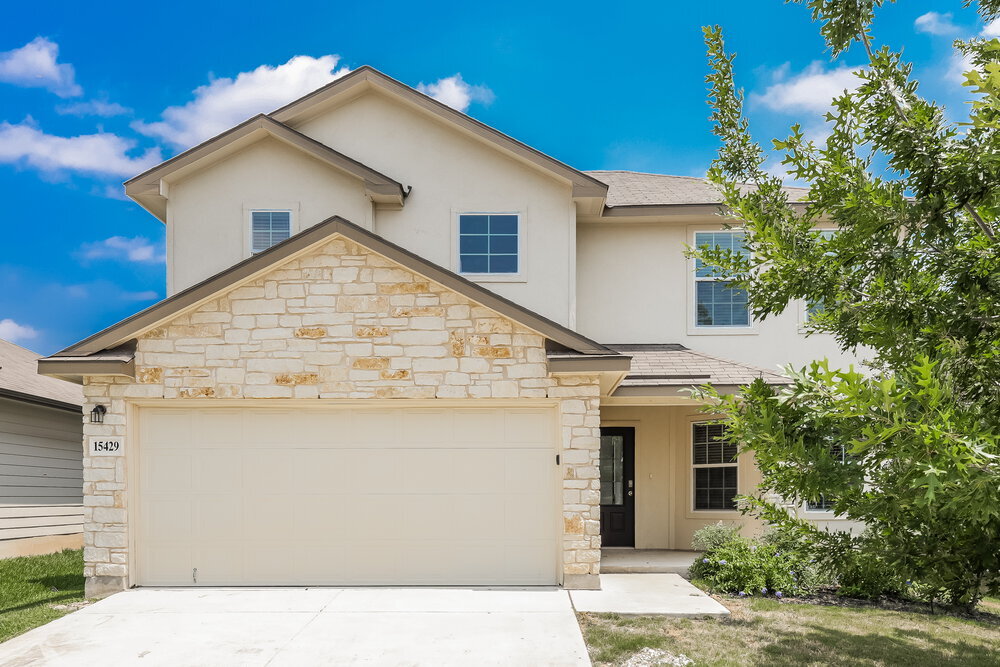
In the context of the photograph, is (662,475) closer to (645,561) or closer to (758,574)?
(645,561)

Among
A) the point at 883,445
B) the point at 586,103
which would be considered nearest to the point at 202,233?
the point at 586,103

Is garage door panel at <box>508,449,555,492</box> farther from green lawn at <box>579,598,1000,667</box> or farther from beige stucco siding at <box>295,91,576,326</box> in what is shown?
beige stucco siding at <box>295,91,576,326</box>

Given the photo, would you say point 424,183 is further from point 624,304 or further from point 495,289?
point 624,304

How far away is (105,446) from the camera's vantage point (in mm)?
9547

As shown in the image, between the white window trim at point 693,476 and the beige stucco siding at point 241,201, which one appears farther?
the white window trim at point 693,476

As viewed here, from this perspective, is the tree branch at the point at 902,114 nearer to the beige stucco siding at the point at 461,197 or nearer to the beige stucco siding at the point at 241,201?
the beige stucco siding at the point at 461,197

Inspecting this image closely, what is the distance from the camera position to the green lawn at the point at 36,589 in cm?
839

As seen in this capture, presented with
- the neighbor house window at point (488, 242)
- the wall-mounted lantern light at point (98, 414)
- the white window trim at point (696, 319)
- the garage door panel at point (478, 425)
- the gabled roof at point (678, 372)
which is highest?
the neighbor house window at point (488, 242)

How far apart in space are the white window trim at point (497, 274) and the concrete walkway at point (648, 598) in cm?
486

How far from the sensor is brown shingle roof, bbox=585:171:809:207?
13641 mm

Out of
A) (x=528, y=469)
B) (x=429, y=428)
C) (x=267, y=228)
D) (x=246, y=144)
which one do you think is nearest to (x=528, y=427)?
(x=528, y=469)

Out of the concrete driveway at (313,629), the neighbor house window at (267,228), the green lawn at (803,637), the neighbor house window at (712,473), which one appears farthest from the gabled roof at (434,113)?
the green lawn at (803,637)

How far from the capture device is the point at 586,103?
17875mm

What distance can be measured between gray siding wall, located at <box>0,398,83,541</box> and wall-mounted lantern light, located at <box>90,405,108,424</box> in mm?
5027
